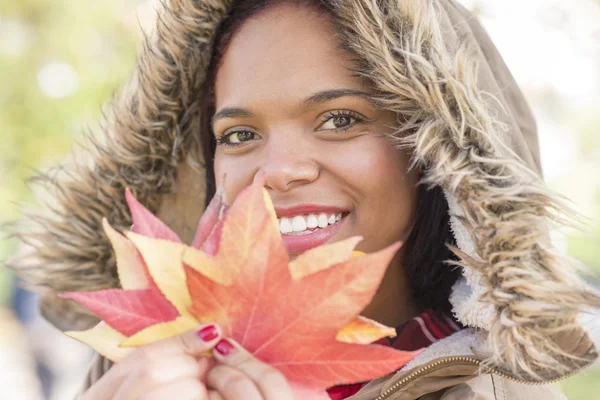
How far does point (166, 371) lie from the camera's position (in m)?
0.66

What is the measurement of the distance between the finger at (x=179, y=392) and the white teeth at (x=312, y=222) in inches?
18.4

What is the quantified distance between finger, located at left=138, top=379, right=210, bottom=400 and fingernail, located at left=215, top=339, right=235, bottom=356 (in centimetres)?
5

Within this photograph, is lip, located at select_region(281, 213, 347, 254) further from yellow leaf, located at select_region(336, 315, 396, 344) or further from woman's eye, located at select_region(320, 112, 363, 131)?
yellow leaf, located at select_region(336, 315, 396, 344)

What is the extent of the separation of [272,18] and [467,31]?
36 cm

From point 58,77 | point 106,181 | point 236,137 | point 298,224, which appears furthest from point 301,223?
point 58,77

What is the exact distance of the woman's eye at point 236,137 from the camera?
123 centimetres

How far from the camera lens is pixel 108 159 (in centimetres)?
151

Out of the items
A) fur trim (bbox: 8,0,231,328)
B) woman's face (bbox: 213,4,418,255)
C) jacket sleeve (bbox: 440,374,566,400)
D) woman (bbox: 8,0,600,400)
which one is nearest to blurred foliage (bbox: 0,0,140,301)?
fur trim (bbox: 8,0,231,328)

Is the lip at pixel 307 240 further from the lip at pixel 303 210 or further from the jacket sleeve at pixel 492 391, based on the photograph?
the jacket sleeve at pixel 492 391

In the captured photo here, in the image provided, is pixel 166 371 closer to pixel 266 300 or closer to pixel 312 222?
pixel 266 300

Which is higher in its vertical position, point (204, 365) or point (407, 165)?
point (407, 165)

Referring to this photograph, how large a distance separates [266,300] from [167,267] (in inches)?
4.6

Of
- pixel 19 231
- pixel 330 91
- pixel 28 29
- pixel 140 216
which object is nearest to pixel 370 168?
pixel 330 91

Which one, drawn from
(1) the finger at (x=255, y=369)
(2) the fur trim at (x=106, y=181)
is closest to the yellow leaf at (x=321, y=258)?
(1) the finger at (x=255, y=369)
